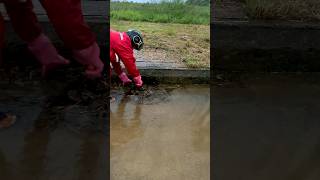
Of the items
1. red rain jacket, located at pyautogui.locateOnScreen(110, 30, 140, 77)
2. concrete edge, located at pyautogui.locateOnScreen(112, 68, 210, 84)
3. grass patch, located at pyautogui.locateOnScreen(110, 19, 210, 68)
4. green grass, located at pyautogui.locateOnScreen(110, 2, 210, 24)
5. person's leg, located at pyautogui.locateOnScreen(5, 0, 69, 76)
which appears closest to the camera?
person's leg, located at pyautogui.locateOnScreen(5, 0, 69, 76)

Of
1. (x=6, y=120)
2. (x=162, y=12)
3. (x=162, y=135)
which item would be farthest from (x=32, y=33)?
(x=162, y=12)

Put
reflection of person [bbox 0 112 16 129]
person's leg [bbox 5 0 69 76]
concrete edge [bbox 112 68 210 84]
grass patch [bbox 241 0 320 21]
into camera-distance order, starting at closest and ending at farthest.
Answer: person's leg [bbox 5 0 69 76], reflection of person [bbox 0 112 16 129], concrete edge [bbox 112 68 210 84], grass patch [bbox 241 0 320 21]

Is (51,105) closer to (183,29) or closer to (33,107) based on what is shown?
(33,107)

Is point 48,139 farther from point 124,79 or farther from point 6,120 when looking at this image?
point 124,79

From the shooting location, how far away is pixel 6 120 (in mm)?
4457

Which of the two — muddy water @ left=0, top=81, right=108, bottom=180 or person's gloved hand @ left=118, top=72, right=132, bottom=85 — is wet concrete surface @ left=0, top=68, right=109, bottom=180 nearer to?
muddy water @ left=0, top=81, right=108, bottom=180

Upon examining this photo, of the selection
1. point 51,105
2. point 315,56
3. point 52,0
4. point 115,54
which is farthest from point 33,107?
point 315,56

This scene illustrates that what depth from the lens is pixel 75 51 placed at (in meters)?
3.76

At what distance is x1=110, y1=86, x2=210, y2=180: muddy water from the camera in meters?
3.78

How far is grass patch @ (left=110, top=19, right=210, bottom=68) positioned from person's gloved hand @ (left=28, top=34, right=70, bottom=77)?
8.82 feet

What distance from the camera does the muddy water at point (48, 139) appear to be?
3.68 m

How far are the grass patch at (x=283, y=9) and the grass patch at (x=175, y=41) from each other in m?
0.80

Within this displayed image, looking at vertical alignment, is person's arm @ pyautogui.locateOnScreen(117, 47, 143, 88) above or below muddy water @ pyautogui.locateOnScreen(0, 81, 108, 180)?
above

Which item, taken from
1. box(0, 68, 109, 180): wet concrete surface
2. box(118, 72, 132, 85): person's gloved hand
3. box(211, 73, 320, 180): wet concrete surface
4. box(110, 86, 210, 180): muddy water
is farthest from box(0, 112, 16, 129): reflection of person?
box(211, 73, 320, 180): wet concrete surface
